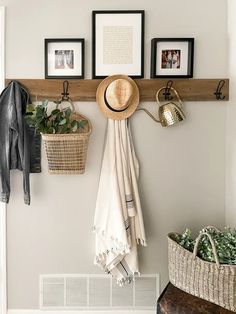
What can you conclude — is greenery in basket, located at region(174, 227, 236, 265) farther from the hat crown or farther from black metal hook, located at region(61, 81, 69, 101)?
black metal hook, located at region(61, 81, 69, 101)

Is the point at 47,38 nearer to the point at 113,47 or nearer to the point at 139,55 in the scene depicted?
the point at 113,47

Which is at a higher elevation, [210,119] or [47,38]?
[47,38]

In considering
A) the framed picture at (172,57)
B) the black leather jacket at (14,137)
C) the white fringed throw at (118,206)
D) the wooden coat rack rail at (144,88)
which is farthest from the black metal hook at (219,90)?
the black leather jacket at (14,137)

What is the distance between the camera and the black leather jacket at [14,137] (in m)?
2.04

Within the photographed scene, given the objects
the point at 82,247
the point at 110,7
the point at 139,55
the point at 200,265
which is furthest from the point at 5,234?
the point at 110,7

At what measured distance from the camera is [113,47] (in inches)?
83.0

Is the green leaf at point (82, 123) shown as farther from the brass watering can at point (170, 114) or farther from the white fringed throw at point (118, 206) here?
the brass watering can at point (170, 114)

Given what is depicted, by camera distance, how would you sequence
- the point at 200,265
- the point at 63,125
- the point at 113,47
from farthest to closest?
the point at 113,47
the point at 63,125
the point at 200,265

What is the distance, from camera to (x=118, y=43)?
2.11 meters

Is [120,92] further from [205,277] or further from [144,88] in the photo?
[205,277]

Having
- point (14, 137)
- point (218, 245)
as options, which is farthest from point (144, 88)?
point (218, 245)

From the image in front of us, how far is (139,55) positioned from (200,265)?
3.91 ft

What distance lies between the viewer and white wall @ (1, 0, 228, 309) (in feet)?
6.98

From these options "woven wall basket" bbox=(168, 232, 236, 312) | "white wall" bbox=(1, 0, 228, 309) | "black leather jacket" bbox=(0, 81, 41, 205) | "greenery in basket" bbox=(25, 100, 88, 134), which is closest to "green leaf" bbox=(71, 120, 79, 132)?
"greenery in basket" bbox=(25, 100, 88, 134)
